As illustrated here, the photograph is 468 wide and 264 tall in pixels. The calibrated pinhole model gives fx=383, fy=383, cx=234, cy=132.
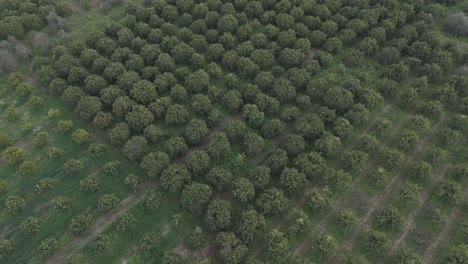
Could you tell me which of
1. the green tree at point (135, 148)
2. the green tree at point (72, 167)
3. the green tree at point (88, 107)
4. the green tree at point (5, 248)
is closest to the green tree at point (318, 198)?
the green tree at point (135, 148)

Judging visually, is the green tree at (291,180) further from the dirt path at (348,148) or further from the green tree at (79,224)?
the green tree at (79,224)

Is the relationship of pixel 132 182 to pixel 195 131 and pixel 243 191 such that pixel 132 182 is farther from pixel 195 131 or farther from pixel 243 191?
pixel 243 191

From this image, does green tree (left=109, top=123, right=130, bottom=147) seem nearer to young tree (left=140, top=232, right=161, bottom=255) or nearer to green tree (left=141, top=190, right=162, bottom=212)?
green tree (left=141, top=190, right=162, bottom=212)

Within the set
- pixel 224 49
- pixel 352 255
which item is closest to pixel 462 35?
pixel 224 49

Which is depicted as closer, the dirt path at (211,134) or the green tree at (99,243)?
the green tree at (99,243)

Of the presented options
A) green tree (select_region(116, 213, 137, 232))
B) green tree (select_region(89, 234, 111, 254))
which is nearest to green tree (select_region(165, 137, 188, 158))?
green tree (select_region(116, 213, 137, 232))

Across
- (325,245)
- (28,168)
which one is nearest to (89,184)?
(28,168)

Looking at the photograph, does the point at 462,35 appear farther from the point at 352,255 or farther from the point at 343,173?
the point at 352,255
